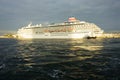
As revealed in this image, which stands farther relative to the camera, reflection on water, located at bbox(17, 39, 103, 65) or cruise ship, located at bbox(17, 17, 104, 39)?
cruise ship, located at bbox(17, 17, 104, 39)

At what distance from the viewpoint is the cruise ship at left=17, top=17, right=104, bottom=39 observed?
400 feet

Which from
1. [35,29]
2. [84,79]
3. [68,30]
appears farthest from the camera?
[35,29]

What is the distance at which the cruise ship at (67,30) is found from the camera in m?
122

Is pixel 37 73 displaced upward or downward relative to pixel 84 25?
downward

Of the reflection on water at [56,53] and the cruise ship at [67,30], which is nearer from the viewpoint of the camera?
the reflection on water at [56,53]

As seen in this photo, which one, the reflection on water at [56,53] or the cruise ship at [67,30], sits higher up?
the cruise ship at [67,30]

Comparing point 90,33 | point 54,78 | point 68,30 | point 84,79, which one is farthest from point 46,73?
point 68,30

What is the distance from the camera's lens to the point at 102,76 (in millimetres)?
15406

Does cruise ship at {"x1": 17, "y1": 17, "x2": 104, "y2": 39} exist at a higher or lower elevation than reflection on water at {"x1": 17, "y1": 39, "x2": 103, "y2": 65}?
higher

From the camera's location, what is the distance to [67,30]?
429 feet

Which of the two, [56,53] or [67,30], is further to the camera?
[67,30]

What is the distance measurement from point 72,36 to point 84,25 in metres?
14.1

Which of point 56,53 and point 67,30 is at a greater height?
point 67,30

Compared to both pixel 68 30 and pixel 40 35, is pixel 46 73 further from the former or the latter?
pixel 40 35
